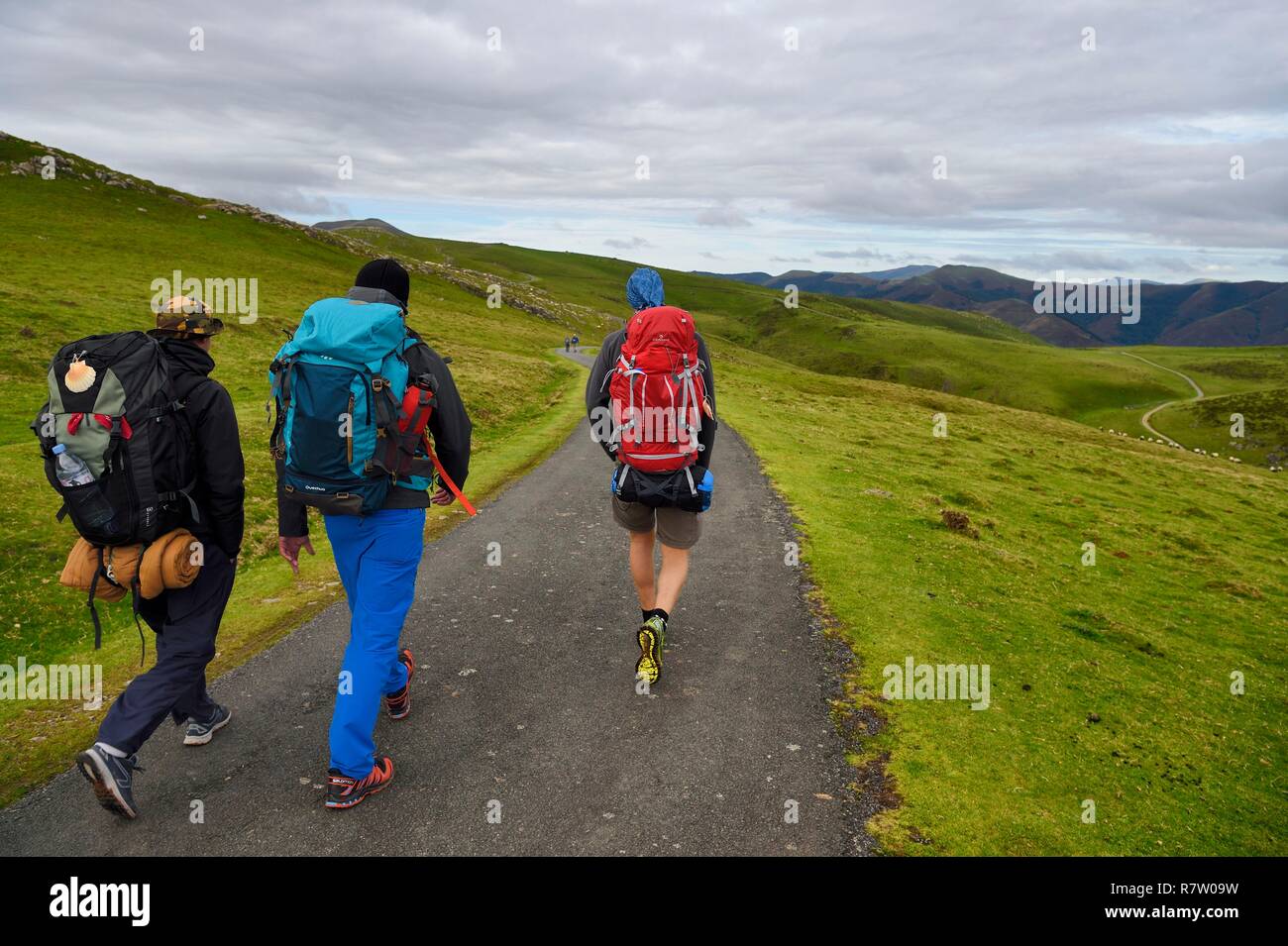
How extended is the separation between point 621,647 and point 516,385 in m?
33.5

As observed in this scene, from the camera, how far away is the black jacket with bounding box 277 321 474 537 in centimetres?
537

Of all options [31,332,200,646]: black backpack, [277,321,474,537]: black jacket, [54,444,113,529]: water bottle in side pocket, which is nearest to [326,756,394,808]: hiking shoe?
[277,321,474,537]: black jacket

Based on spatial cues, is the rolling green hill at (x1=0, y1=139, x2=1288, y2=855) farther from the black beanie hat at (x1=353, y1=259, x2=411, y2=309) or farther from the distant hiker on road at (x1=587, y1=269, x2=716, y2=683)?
the black beanie hat at (x1=353, y1=259, x2=411, y2=309)

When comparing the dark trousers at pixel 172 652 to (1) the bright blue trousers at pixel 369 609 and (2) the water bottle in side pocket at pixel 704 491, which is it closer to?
(1) the bright blue trousers at pixel 369 609

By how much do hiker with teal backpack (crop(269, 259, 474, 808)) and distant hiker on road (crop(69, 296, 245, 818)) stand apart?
473mm

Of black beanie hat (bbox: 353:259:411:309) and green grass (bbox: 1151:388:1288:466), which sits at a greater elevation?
black beanie hat (bbox: 353:259:411:309)

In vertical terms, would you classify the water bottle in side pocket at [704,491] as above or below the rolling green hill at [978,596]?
above

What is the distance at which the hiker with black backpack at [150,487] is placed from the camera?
473cm

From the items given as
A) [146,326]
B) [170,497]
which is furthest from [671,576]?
[146,326]

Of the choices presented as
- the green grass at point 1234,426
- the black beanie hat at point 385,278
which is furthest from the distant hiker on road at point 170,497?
the green grass at point 1234,426

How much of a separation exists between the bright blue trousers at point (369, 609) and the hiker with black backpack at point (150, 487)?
911mm

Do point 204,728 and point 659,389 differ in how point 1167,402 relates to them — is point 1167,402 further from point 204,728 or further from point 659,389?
point 204,728

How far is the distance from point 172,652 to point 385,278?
342 centimetres
